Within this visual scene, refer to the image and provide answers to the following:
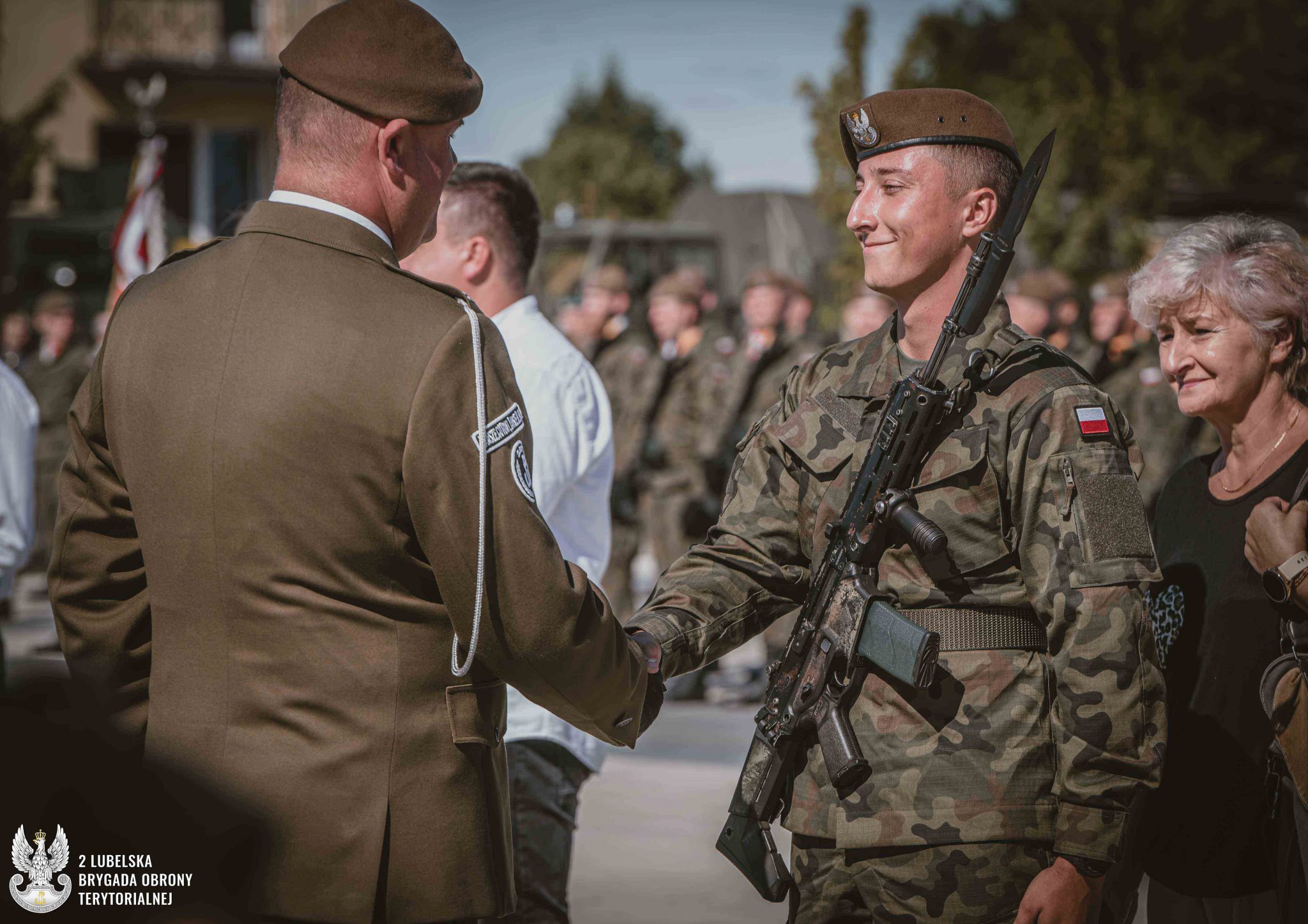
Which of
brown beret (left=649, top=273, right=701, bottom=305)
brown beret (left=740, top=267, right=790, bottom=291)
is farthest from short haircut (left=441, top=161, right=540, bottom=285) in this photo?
brown beret (left=649, top=273, right=701, bottom=305)

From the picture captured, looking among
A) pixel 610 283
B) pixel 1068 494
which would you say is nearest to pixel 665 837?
pixel 1068 494

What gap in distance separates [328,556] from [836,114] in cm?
1259

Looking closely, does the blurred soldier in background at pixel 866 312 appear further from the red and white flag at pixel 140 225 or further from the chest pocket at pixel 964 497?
the chest pocket at pixel 964 497

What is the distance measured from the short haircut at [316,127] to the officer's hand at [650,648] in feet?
3.41

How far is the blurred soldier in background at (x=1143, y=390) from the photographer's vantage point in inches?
370

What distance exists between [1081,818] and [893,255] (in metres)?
1.11

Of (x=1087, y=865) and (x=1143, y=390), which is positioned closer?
(x=1087, y=865)

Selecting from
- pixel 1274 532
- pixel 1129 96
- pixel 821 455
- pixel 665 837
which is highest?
pixel 1129 96

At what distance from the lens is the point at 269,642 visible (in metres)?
2.09

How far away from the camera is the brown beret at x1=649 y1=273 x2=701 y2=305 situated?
36.8ft

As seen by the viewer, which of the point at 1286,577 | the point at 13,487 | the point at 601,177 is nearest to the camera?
the point at 1286,577

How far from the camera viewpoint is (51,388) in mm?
13508

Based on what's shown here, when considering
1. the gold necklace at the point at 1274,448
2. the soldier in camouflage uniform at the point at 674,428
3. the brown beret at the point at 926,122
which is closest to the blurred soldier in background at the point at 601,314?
the soldier in camouflage uniform at the point at 674,428

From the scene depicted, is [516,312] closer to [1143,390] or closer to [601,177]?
[1143,390]
